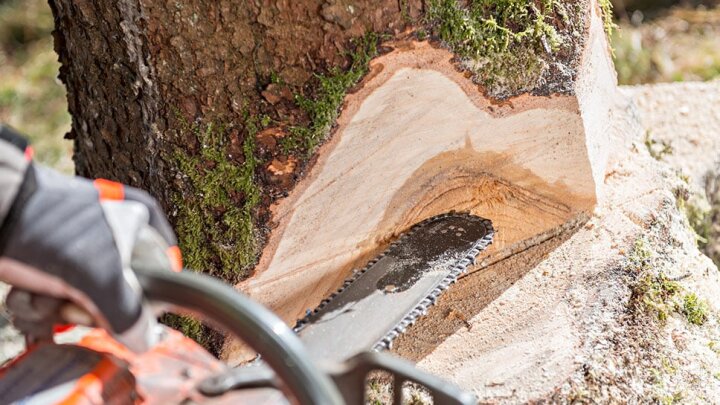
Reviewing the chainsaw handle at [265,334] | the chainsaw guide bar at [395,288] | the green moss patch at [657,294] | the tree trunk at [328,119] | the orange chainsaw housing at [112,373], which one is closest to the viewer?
the chainsaw handle at [265,334]

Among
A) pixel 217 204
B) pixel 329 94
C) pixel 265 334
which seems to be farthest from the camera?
pixel 217 204

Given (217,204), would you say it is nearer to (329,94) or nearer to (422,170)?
(329,94)

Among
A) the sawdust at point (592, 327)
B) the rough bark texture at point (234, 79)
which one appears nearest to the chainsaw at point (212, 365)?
the sawdust at point (592, 327)

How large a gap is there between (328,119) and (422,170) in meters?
0.27

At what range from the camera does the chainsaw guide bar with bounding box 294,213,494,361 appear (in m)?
1.49

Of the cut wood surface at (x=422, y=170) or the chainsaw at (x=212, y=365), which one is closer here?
the chainsaw at (x=212, y=365)

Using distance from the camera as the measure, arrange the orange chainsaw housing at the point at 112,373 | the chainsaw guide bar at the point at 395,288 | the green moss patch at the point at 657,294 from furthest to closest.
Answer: the green moss patch at the point at 657,294, the chainsaw guide bar at the point at 395,288, the orange chainsaw housing at the point at 112,373

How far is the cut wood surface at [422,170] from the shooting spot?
1.67 m

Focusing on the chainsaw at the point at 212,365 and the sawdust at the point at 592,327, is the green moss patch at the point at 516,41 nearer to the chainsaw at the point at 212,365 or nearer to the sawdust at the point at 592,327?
Answer: the sawdust at the point at 592,327

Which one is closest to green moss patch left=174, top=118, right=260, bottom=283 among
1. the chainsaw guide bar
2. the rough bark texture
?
the rough bark texture

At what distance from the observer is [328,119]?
1.63 m

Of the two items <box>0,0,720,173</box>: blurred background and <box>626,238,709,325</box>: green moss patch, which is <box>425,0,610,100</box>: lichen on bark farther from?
<box>0,0,720,173</box>: blurred background

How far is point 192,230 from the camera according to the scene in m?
1.75

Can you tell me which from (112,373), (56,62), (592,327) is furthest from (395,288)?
(56,62)
